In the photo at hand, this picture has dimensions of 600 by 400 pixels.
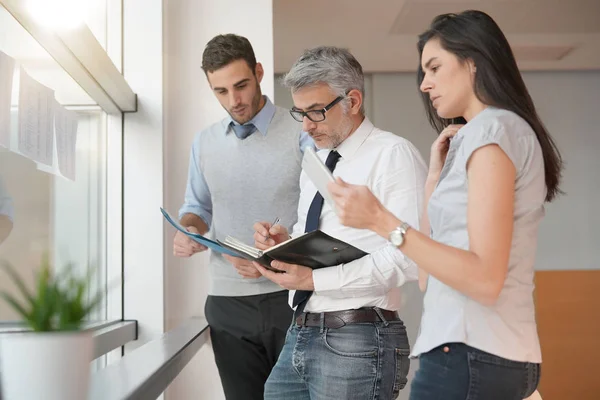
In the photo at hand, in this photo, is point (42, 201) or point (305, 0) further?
point (305, 0)

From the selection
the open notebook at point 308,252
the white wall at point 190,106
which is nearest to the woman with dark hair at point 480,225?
the open notebook at point 308,252

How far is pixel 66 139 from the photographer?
217 centimetres

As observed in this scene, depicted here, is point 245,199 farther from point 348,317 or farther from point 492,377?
point 492,377

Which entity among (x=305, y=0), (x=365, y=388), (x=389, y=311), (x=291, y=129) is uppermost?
(x=305, y=0)

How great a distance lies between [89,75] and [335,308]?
3.69 feet

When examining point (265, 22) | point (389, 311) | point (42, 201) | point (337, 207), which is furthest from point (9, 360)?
point (265, 22)

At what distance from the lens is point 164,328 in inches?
119

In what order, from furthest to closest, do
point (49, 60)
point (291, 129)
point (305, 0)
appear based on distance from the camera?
1. point (305, 0)
2. point (291, 129)
3. point (49, 60)

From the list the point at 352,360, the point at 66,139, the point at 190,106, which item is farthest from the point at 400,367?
the point at 190,106

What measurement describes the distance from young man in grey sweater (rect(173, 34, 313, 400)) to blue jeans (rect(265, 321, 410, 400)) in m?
0.63

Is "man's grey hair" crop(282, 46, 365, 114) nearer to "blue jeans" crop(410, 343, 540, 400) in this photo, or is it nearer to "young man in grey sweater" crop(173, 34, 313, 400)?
"young man in grey sweater" crop(173, 34, 313, 400)

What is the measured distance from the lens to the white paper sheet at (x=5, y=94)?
4.87 feet

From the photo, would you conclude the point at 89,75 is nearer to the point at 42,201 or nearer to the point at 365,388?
the point at 42,201

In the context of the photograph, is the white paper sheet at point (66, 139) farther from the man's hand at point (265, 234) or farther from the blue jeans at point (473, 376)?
the blue jeans at point (473, 376)
